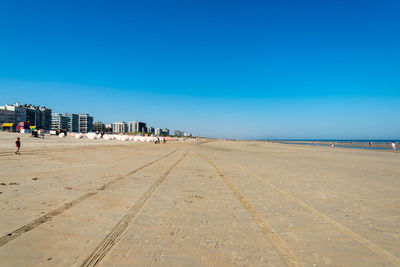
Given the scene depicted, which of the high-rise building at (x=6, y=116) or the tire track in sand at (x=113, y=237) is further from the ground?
the high-rise building at (x=6, y=116)

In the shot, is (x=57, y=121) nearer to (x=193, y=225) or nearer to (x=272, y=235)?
(x=193, y=225)

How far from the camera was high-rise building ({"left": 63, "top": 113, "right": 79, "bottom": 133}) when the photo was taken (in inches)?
6954

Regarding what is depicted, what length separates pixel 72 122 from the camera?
17812 centimetres

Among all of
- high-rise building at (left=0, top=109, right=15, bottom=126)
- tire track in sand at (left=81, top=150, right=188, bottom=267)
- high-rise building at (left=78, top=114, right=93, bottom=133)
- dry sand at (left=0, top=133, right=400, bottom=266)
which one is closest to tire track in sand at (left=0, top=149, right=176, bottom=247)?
dry sand at (left=0, top=133, right=400, bottom=266)

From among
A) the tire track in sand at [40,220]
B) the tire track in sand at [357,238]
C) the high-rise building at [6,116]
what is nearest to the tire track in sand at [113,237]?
the tire track in sand at [40,220]

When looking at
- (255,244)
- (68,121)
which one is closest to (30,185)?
(255,244)

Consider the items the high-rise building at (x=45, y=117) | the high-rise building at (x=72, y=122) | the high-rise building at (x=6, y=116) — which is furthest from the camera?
the high-rise building at (x=72, y=122)

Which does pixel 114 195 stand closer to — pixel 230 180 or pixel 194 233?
pixel 194 233

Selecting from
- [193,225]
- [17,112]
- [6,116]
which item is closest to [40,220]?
[193,225]

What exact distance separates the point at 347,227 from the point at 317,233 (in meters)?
0.89

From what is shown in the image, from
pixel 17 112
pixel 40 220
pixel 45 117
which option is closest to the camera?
pixel 40 220

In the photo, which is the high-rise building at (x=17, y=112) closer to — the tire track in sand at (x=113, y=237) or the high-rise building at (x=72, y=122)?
the high-rise building at (x=72, y=122)

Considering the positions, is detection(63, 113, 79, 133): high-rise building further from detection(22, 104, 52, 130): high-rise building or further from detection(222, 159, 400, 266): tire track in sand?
detection(222, 159, 400, 266): tire track in sand

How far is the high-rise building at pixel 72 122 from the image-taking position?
579 feet
